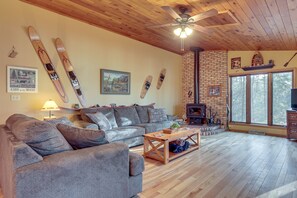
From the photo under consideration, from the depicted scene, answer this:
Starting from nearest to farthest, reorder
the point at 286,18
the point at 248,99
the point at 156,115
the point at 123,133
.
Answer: the point at 286,18 < the point at 123,133 < the point at 156,115 < the point at 248,99

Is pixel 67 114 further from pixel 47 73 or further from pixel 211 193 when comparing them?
pixel 211 193

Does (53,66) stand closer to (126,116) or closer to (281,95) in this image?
(126,116)

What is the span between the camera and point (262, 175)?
3.05 meters

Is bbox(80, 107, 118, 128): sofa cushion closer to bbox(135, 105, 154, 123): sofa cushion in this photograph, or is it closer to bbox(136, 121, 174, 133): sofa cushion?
bbox(136, 121, 174, 133): sofa cushion

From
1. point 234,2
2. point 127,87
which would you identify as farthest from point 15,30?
point 234,2

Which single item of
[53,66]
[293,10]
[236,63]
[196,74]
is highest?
[293,10]

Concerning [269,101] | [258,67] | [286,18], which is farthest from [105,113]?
[269,101]

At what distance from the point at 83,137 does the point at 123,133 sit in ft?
7.47

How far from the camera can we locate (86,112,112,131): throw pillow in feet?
14.3

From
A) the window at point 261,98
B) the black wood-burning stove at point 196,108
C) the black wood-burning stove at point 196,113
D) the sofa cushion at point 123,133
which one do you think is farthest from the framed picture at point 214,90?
the sofa cushion at point 123,133

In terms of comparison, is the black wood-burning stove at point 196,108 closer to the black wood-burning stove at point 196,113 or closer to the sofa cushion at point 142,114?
the black wood-burning stove at point 196,113

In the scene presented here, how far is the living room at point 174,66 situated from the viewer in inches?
128

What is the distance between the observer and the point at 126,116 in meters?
5.25

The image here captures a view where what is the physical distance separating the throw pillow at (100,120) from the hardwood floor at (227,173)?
2.83 ft
